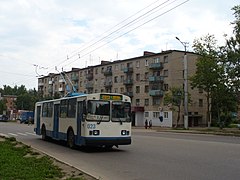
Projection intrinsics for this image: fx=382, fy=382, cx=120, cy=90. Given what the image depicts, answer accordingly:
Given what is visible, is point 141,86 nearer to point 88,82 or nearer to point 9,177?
point 88,82

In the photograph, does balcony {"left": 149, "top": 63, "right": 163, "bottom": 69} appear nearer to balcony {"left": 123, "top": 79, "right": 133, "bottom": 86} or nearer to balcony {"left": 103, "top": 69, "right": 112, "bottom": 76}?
balcony {"left": 123, "top": 79, "right": 133, "bottom": 86}

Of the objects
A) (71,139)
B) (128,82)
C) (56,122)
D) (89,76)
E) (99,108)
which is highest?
(89,76)

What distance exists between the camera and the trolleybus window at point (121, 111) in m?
17.2

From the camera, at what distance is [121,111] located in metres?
17.4

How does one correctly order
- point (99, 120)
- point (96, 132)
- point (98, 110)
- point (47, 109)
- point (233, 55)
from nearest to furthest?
point (96, 132) → point (99, 120) → point (98, 110) → point (47, 109) → point (233, 55)

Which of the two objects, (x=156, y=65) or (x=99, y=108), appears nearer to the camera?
(x=99, y=108)

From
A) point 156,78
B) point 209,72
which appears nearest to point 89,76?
point 156,78

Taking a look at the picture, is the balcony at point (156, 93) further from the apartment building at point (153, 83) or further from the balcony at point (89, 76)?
the balcony at point (89, 76)

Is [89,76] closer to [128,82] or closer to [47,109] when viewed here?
[128,82]

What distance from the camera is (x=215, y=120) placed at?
7306 cm

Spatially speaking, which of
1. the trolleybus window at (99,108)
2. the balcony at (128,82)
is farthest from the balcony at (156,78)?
the trolleybus window at (99,108)

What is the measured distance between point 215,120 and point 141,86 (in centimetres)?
1579

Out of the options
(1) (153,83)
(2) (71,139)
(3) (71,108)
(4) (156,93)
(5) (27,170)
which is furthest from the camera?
(1) (153,83)

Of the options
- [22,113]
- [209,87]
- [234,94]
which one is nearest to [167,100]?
[209,87]
